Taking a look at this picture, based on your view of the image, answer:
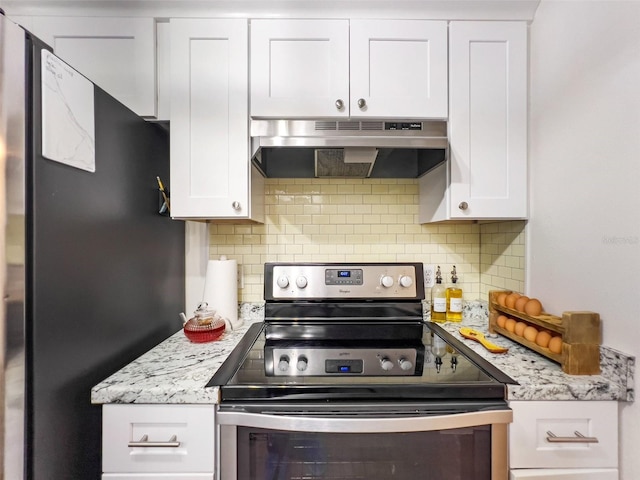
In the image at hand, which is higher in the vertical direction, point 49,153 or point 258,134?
point 258,134

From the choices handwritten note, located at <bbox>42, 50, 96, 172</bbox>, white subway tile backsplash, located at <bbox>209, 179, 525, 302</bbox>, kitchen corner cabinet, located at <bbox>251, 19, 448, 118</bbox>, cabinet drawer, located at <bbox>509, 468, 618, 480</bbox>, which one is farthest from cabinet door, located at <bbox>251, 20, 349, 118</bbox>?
cabinet drawer, located at <bbox>509, 468, 618, 480</bbox>

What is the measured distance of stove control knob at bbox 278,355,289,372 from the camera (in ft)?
3.32

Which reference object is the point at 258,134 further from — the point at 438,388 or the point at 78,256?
the point at 438,388

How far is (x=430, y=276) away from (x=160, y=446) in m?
1.35

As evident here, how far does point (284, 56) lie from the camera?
1.24m

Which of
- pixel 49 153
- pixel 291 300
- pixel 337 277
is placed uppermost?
pixel 49 153

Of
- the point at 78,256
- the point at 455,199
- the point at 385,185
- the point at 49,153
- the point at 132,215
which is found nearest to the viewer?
the point at 49,153

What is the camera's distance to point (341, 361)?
3.60ft

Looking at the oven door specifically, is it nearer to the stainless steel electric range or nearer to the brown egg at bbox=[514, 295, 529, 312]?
the stainless steel electric range

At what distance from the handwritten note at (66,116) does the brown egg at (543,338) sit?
1.58 m

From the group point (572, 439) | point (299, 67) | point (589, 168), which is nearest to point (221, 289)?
point (299, 67)

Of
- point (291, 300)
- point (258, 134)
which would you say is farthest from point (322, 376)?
point (258, 134)

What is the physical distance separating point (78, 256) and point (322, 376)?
81 centimetres

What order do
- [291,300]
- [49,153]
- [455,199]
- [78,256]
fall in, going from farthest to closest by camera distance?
[291,300] < [455,199] < [78,256] < [49,153]
